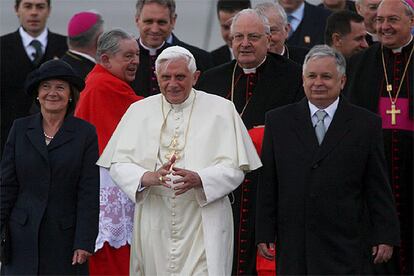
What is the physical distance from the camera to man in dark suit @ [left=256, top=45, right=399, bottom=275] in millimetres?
8539

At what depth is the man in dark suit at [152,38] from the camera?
10.5 meters

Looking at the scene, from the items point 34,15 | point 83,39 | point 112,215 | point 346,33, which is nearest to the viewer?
point 112,215

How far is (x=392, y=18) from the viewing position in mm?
9648

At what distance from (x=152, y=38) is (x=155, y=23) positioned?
0.13 m

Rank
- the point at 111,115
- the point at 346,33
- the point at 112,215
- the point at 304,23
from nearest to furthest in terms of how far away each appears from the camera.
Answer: the point at 112,215
the point at 111,115
the point at 346,33
the point at 304,23

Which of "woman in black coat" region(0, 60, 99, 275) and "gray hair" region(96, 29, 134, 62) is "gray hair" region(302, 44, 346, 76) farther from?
"gray hair" region(96, 29, 134, 62)

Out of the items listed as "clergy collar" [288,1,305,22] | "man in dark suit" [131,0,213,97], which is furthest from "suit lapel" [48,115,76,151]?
"clergy collar" [288,1,305,22]

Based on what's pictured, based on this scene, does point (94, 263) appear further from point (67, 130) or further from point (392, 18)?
point (392, 18)

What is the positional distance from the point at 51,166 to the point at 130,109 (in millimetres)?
624

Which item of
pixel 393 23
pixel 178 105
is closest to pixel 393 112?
pixel 393 23

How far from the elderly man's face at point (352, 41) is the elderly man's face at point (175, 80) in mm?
2491

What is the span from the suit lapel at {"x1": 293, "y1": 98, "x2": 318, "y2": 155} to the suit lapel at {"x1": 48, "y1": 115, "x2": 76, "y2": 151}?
1.40m

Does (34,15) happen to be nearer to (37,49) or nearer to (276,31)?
(37,49)

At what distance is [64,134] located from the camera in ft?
28.8
